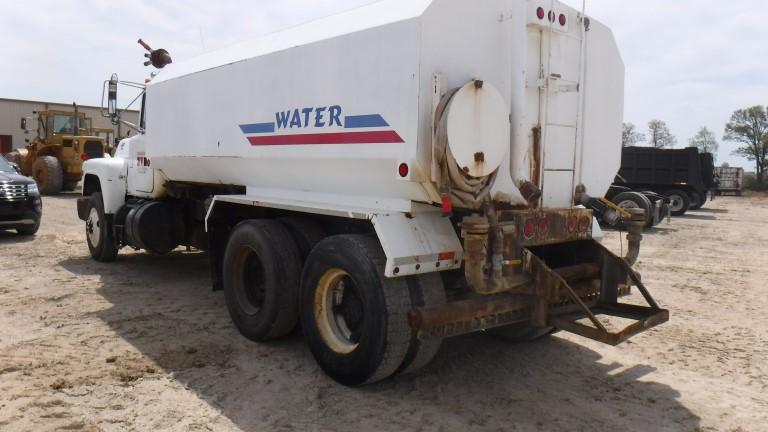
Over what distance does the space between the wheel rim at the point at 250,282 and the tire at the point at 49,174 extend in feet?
55.3

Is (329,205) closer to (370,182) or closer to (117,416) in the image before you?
(370,182)

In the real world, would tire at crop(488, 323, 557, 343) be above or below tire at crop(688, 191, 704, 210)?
below

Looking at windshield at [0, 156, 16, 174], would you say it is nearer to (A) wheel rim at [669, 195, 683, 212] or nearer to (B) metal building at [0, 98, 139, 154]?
(A) wheel rim at [669, 195, 683, 212]

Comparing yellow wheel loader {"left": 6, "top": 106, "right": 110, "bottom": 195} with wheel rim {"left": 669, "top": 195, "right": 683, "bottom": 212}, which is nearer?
wheel rim {"left": 669, "top": 195, "right": 683, "bottom": 212}

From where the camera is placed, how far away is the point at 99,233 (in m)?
8.67

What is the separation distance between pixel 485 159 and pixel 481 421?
1.68 m

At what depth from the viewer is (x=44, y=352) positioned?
4820 mm

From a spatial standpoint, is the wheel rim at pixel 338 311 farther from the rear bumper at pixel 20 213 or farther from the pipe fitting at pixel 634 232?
the rear bumper at pixel 20 213

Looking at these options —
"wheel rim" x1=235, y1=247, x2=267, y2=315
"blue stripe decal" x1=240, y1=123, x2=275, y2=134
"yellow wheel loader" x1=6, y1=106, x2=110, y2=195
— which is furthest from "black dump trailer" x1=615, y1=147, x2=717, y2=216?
"yellow wheel loader" x1=6, y1=106, x2=110, y2=195

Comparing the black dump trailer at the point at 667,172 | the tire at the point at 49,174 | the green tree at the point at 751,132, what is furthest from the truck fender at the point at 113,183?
the green tree at the point at 751,132

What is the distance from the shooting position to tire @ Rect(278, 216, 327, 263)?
489 cm

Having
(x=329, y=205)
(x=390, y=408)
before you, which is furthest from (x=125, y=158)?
(x=390, y=408)

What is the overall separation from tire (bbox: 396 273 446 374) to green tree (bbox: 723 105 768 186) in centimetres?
4563

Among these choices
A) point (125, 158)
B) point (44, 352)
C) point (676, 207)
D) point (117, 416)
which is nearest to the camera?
point (117, 416)
